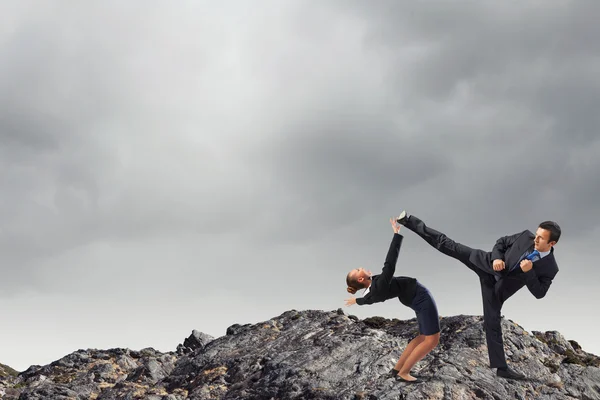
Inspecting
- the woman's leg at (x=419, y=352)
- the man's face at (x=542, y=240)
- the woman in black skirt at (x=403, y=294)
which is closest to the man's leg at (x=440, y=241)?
the woman in black skirt at (x=403, y=294)

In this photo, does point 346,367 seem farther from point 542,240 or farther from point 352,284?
point 542,240

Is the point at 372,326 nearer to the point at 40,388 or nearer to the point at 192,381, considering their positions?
the point at 192,381

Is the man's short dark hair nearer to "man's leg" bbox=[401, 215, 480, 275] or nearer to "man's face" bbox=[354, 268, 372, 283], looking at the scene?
"man's leg" bbox=[401, 215, 480, 275]

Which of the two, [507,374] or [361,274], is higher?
[361,274]

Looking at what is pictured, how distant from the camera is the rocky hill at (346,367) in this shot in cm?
1589

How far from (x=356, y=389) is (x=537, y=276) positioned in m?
6.75

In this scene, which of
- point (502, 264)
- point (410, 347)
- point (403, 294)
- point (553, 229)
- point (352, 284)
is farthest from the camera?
point (410, 347)

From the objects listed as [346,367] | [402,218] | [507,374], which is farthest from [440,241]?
[346,367]

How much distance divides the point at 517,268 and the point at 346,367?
728cm

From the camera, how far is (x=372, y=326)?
2131 cm

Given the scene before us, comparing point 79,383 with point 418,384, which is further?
point 79,383

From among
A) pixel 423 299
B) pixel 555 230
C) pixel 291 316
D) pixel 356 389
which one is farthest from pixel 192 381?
pixel 555 230

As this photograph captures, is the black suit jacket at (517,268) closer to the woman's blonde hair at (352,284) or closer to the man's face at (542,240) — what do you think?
the man's face at (542,240)

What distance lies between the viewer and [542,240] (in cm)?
1230
